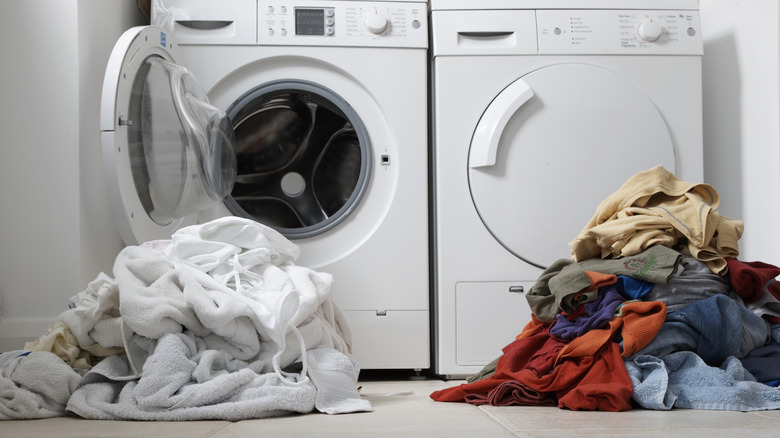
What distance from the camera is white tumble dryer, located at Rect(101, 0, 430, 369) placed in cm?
204

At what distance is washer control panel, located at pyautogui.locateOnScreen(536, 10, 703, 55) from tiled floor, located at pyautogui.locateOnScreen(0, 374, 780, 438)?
4.00 ft

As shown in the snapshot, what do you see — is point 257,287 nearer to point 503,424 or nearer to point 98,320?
point 98,320

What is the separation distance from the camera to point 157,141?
5.76 ft

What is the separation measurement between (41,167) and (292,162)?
0.66m

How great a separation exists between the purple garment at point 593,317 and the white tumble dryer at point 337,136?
2.48ft

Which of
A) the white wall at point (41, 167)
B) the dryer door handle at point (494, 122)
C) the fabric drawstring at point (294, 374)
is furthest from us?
the dryer door handle at point (494, 122)

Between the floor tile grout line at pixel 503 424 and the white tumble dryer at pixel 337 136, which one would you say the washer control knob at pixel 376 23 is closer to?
the white tumble dryer at pixel 337 136

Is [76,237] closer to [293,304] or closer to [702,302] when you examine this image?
[293,304]

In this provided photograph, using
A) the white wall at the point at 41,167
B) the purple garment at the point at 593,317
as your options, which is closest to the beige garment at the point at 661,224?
the purple garment at the point at 593,317

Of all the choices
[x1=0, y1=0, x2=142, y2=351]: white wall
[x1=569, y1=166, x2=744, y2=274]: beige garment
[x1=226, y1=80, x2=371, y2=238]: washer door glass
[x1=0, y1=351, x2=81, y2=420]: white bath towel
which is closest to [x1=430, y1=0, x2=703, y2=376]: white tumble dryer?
[x1=226, y1=80, x2=371, y2=238]: washer door glass

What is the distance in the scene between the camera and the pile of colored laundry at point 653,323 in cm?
121

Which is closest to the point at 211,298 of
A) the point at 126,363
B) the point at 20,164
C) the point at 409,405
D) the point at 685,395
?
the point at 126,363

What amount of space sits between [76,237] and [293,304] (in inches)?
25.3

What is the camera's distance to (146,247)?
148 cm
